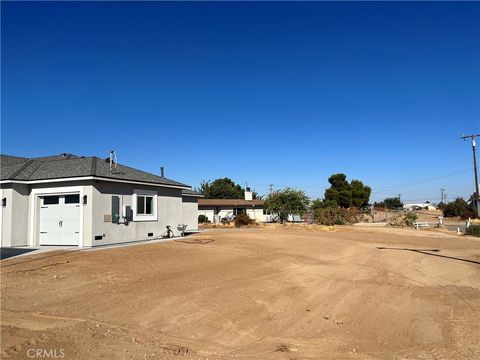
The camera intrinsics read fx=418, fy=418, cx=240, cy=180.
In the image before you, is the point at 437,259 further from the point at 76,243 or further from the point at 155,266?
the point at 76,243

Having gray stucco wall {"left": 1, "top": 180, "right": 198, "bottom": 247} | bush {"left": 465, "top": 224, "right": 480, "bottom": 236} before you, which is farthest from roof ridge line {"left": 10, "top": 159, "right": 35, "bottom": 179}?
bush {"left": 465, "top": 224, "right": 480, "bottom": 236}

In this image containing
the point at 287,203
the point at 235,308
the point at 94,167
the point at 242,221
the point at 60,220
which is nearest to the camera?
the point at 235,308

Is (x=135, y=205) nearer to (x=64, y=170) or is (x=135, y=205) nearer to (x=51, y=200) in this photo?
(x=64, y=170)

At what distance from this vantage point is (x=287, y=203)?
50438 millimetres

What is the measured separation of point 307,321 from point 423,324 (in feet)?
7.18

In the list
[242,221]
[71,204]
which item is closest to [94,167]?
[71,204]

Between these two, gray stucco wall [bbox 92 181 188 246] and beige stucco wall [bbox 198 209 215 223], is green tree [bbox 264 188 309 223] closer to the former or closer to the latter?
beige stucco wall [bbox 198 209 215 223]

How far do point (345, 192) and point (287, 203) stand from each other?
2533 cm

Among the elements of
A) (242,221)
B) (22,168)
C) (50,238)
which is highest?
(22,168)

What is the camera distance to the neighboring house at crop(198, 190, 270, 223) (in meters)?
55.3

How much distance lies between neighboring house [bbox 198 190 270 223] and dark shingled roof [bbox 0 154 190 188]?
29.1 m

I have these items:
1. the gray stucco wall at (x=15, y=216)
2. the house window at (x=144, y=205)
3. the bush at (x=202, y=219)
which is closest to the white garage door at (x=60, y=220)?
the gray stucco wall at (x=15, y=216)

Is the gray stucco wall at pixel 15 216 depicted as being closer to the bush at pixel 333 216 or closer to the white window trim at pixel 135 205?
the white window trim at pixel 135 205

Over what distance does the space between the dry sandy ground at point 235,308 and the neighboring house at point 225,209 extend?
38803mm
